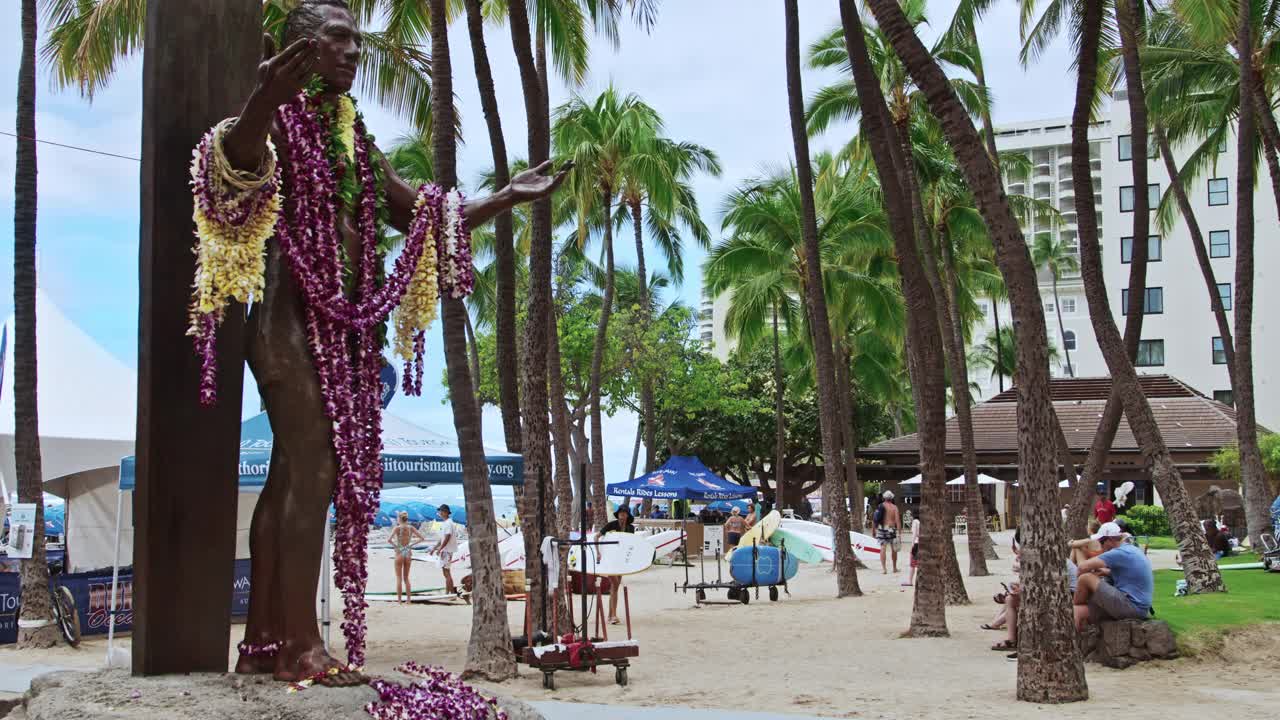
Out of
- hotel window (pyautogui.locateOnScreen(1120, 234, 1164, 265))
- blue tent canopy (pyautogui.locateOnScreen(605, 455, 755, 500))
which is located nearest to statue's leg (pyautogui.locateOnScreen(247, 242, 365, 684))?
blue tent canopy (pyautogui.locateOnScreen(605, 455, 755, 500))

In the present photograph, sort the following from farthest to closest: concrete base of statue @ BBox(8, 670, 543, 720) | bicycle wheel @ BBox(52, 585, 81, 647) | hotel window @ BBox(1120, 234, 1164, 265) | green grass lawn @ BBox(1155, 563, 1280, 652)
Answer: hotel window @ BBox(1120, 234, 1164, 265) → bicycle wheel @ BBox(52, 585, 81, 647) → green grass lawn @ BBox(1155, 563, 1280, 652) → concrete base of statue @ BBox(8, 670, 543, 720)

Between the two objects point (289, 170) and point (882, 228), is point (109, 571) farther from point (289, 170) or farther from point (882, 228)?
point (882, 228)

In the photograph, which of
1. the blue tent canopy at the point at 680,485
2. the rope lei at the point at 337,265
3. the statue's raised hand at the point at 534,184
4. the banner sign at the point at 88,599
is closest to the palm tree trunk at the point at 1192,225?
the blue tent canopy at the point at 680,485

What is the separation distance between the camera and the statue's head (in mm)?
4984

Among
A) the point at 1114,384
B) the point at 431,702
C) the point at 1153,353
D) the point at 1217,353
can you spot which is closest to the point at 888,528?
the point at 1114,384

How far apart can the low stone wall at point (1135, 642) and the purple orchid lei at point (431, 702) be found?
7274 millimetres

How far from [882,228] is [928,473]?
1846cm

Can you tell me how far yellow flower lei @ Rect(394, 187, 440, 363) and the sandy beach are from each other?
470 centimetres

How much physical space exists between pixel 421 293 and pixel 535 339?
657cm

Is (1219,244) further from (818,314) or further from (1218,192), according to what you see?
(818,314)

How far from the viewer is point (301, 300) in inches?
192

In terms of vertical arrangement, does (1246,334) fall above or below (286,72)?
above

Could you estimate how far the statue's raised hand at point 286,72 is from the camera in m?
4.16

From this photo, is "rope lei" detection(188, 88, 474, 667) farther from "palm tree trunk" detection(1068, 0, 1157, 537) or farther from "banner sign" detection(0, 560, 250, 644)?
"palm tree trunk" detection(1068, 0, 1157, 537)
